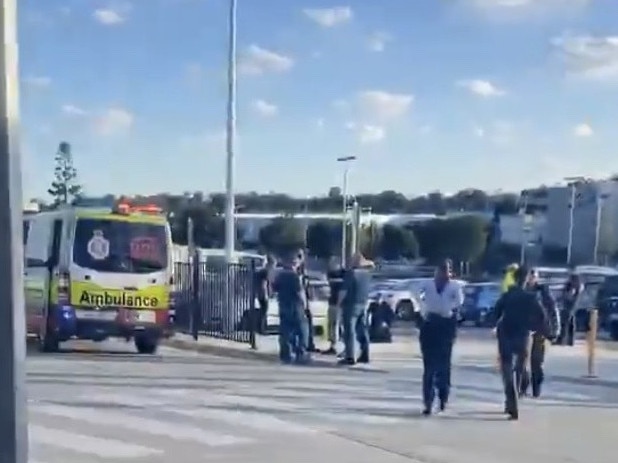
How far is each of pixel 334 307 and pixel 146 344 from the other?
12.5 ft

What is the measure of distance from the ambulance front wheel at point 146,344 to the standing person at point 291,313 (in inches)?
125

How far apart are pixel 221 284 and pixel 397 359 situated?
4.80 metres

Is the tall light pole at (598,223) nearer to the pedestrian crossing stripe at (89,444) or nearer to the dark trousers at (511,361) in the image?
the dark trousers at (511,361)

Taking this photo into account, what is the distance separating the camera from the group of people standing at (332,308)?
2108 cm

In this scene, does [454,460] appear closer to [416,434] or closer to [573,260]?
[416,434]

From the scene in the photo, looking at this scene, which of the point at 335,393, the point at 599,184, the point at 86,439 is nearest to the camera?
the point at 86,439

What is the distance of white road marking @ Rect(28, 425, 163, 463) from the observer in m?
11.5

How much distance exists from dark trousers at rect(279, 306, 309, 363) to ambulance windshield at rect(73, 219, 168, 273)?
3.57 m

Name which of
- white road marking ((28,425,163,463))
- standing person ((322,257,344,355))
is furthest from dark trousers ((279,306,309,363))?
white road marking ((28,425,163,463))

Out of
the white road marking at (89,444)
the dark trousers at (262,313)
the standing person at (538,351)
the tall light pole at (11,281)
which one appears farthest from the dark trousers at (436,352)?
the tall light pole at (11,281)

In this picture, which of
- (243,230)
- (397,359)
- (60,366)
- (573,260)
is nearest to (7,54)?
(60,366)

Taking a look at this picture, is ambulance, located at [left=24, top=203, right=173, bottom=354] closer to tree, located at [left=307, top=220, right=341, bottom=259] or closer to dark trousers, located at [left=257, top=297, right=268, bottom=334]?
dark trousers, located at [left=257, top=297, right=268, bottom=334]

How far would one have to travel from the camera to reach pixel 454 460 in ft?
38.0

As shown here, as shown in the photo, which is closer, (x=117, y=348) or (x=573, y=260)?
(x=117, y=348)
